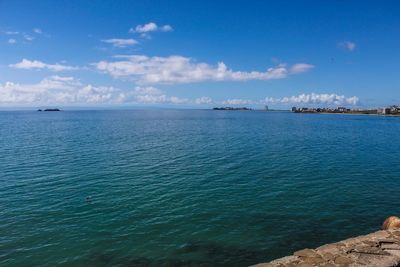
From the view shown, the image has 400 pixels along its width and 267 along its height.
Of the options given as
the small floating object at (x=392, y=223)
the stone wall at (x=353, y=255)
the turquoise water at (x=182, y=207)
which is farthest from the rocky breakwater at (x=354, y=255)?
the turquoise water at (x=182, y=207)

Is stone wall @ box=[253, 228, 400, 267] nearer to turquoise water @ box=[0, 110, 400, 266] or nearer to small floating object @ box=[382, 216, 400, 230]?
small floating object @ box=[382, 216, 400, 230]

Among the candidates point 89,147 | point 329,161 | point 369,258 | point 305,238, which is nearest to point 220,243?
point 305,238

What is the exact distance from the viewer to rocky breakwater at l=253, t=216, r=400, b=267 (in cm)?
1736

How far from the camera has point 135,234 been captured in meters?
24.8

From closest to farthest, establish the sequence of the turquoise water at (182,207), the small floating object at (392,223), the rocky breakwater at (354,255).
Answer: the rocky breakwater at (354,255)
the turquoise water at (182,207)
the small floating object at (392,223)

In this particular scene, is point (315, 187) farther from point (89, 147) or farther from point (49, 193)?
point (89, 147)

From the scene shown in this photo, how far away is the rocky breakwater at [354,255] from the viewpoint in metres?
17.4

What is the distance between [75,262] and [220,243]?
10.4 metres

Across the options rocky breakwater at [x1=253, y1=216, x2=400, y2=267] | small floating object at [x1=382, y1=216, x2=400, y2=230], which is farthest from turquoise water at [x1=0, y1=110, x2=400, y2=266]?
rocky breakwater at [x1=253, y1=216, x2=400, y2=267]

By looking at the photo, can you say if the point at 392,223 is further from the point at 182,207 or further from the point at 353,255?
the point at 182,207

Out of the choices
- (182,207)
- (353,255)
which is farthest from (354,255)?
(182,207)

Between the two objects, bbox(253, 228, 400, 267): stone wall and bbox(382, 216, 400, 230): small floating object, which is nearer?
bbox(253, 228, 400, 267): stone wall

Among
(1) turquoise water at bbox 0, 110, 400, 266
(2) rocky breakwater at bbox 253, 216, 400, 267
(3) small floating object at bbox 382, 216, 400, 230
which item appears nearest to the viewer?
(2) rocky breakwater at bbox 253, 216, 400, 267

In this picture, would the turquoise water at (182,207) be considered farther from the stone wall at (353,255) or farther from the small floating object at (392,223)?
the stone wall at (353,255)
